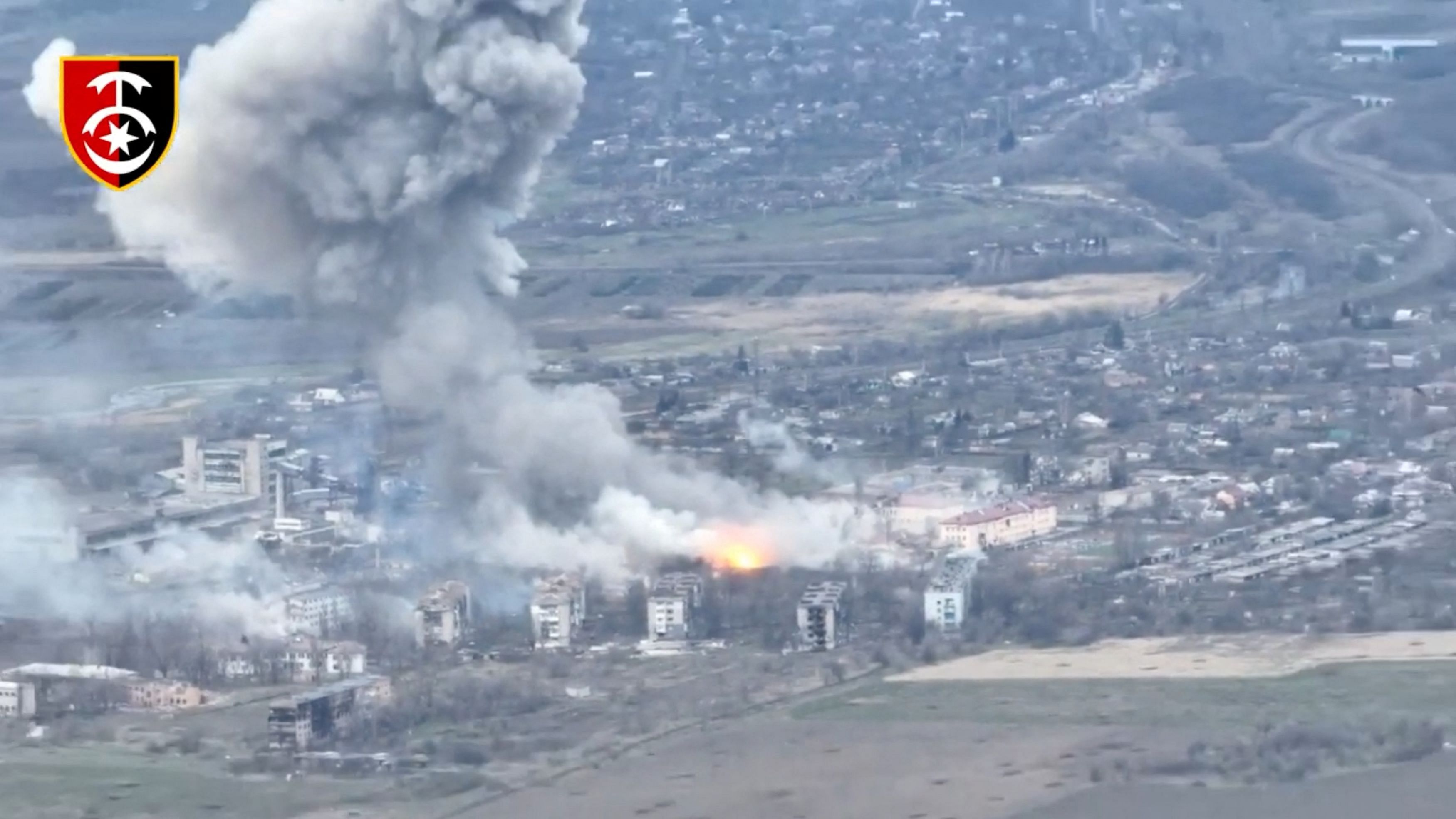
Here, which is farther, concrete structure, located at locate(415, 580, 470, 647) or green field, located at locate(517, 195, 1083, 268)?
green field, located at locate(517, 195, 1083, 268)

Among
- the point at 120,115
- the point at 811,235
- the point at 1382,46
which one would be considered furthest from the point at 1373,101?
the point at 120,115

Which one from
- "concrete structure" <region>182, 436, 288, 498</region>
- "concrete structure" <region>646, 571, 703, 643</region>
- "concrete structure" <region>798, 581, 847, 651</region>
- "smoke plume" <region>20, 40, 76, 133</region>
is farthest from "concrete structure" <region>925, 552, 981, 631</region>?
"smoke plume" <region>20, 40, 76, 133</region>

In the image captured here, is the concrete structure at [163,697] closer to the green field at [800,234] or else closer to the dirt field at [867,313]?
the dirt field at [867,313]

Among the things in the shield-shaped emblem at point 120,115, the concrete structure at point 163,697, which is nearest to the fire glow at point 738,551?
the concrete structure at point 163,697

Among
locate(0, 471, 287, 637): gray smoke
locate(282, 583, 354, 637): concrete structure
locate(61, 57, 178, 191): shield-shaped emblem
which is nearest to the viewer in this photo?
locate(61, 57, 178, 191): shield-shaped emblem

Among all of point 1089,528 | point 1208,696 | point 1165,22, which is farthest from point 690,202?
point 1208,696

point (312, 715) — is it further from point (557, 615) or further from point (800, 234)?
point (800, 234)

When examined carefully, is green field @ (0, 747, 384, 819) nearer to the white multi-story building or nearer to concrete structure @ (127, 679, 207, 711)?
concrete structure @ (127, 679, 207, 711)
